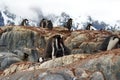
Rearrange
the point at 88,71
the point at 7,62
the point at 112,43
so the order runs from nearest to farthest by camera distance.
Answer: the point at 88,71, the point at 112,43, the point at 7,62

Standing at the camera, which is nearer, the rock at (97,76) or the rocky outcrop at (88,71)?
the rock at (97,76)

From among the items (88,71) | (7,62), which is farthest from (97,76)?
(7,62)

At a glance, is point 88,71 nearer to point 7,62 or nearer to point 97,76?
point 97,76

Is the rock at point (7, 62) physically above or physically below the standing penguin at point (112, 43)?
below

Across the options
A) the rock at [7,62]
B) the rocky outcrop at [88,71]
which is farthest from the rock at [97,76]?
the rock at [7,62]

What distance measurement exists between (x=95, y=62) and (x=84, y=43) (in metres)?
31.4

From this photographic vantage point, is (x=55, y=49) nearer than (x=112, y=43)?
Yes

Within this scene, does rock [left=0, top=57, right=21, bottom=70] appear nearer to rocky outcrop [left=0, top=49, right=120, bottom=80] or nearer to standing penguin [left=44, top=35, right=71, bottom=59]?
standing penguin [left=44, top=35, right=71, bottom=59]

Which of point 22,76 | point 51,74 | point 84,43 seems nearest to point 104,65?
point 51,74

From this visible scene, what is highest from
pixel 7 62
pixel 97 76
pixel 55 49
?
pixel 55 49

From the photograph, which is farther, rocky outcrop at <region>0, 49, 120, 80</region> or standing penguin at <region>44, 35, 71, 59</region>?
standing penguin at <region>44, 35, 71, 59</region>

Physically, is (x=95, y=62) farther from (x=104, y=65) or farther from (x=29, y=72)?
(x=29, y=72)

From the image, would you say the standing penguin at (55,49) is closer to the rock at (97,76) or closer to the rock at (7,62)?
the rock at (7,62)

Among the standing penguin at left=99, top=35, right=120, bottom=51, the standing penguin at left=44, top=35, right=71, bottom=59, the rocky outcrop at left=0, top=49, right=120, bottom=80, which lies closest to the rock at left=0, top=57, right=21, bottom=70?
the standing penguin at left=44, top=35, right=71, bottom=59
